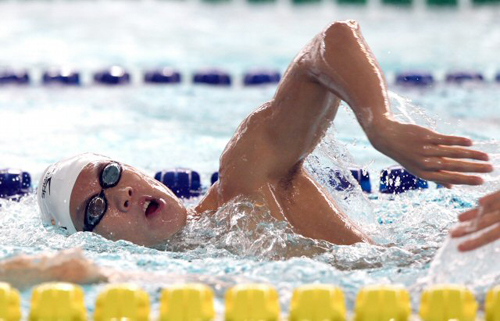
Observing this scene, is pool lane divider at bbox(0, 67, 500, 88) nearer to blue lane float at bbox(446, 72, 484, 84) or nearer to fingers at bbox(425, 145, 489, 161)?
blue lane float at bbox(446, 72, 484, 84)

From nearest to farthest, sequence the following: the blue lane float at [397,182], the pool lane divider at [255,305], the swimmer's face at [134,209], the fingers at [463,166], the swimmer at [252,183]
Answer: the pool lane divider at [255,305] → the fingers at [463,166] → the swimmer at [252,183] → the swimmer's face at [134,209] → the blue lane float at [397,182]

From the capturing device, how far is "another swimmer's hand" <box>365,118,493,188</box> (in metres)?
1.93

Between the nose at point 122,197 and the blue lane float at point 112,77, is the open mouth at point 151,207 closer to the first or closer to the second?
the nose at point 122,197

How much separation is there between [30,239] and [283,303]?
47.9 inches

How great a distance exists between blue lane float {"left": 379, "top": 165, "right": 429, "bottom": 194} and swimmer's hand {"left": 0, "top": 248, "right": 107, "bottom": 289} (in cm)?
200

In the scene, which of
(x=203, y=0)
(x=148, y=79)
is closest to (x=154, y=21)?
(x=203, y=0)

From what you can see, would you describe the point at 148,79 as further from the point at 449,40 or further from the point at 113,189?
the point at 113,189

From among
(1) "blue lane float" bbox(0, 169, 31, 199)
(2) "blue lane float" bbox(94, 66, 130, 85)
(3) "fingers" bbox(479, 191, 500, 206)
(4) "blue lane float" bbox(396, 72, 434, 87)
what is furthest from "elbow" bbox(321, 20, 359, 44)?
(2) "blue lane float" bbox(94, 66, 130, 85)

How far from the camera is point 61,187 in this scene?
2.63 metres

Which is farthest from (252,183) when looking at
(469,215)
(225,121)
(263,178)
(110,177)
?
(225,121)

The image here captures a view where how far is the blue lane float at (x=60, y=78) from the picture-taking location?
6855mm

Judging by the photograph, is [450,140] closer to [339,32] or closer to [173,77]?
[339,32]

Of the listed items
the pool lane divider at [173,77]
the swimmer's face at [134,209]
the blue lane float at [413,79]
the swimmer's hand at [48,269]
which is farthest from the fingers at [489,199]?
the pool lane divider at [173,77]

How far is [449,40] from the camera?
28.5ft
